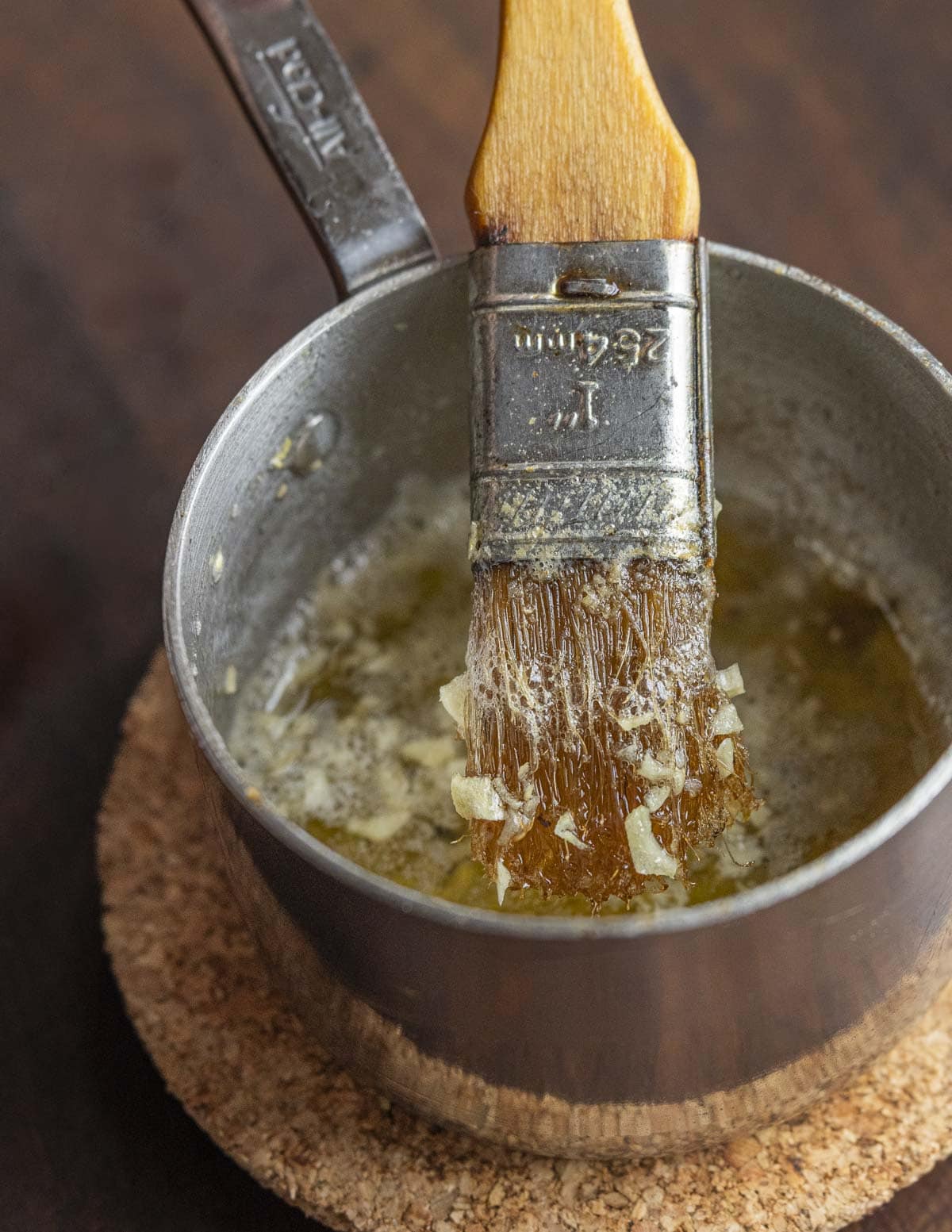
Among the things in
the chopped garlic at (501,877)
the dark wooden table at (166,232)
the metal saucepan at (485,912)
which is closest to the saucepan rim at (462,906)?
the metal saucepan at (485,912)

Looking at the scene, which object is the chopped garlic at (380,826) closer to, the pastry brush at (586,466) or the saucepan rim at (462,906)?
the pastry brush at (586,466)

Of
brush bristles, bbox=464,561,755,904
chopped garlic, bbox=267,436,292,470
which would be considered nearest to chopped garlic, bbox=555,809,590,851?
brush bristles, bbox=464,561,755,904

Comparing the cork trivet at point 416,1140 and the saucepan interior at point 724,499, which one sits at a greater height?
the saucepan interior at point 724,499

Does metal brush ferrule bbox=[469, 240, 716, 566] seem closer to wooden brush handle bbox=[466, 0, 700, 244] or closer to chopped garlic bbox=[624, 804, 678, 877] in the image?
wooden brush handle bbox=[466, 0, 700, 244]

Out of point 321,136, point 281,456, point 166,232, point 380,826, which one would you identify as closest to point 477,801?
point 380,826

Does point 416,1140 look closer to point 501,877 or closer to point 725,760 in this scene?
point 501,877

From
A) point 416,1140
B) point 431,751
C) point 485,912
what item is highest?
point 485,912
